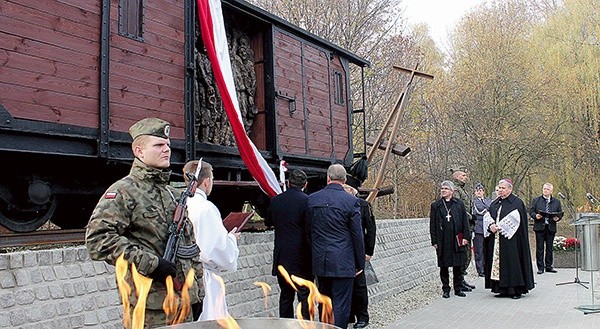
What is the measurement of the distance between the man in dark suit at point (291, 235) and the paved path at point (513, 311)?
197 cm

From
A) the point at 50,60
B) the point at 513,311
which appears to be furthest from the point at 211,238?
the point at 513,311

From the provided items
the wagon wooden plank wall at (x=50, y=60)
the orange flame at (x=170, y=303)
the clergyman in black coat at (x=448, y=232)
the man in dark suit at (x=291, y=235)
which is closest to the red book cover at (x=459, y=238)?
the clergyman in black coat at (x=448, y=232)

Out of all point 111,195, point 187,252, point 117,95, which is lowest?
point 187,252

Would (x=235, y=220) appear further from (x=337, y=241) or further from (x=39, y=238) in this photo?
(x=39, y=238)

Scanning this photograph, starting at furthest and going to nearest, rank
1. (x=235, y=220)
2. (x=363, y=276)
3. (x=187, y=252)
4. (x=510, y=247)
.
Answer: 1. (x=510, y=247)
2. (x=363, y=276)
3. (x=235, y=220)
4. (x=187, y=252)

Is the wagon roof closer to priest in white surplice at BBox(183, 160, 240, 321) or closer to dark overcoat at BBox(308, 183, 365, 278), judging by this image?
dark overcoat at BBox(308, 183, 365, 278)

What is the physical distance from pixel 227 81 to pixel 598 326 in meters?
5.62

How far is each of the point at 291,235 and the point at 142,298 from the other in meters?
3.73

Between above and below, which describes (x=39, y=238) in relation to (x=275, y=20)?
below

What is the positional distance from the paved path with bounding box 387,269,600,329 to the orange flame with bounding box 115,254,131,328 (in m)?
5.39

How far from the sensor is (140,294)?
2830mm

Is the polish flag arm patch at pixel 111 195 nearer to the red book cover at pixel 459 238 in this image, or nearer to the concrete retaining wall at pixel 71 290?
the concrete retaining wall at pixel 71 290

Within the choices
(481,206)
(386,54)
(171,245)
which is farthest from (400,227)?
(386,54)

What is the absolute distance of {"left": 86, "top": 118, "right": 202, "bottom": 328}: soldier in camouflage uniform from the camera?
294 cm
